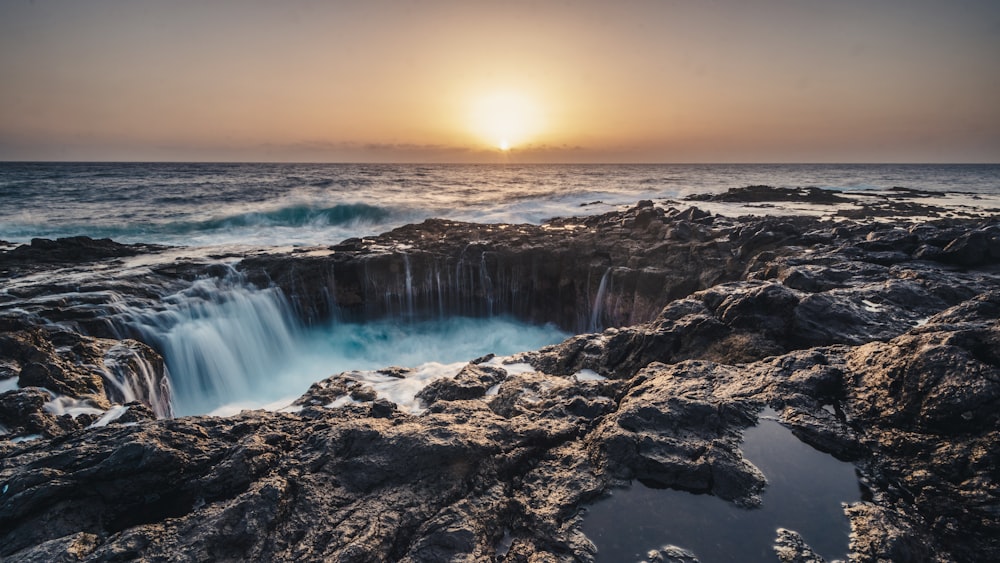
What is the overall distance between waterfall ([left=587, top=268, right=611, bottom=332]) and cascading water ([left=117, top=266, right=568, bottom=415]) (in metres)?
1.23

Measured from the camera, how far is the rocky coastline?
3562 millimetres

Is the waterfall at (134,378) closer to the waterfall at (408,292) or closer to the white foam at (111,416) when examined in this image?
the white foam at (111,416)

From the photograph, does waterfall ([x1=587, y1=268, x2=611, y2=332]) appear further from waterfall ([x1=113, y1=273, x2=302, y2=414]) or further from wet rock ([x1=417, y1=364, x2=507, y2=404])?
waterfall ([x1=113, y1=273, x2=302, y2=414])

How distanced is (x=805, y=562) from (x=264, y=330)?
48.5 ft

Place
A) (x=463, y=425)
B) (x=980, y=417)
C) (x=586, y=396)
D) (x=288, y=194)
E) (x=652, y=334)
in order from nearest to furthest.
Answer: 1. (x=980, y=417)
2. (x=463, y=425)
3. (x=586, y=396)
4. (x=652, y=334)
5. (x=288, y=194)

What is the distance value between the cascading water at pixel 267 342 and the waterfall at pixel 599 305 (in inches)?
48.4

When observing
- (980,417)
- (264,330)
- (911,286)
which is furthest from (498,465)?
(264,330)

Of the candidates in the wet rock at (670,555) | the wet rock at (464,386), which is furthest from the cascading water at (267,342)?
the wet rock at (670,555)

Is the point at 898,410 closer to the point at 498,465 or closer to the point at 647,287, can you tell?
the point at 498,465

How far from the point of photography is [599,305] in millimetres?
15695

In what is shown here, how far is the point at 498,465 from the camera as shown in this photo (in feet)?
14.8

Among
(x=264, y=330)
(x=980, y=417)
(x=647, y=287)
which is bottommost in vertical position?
(x=264, y=330)

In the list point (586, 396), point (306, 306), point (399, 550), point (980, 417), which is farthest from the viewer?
point (306, 306)

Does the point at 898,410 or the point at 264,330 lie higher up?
the point at 898,410
